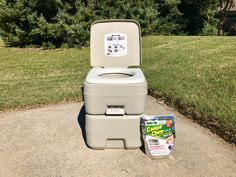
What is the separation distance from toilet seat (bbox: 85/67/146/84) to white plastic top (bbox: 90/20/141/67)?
0.22 m

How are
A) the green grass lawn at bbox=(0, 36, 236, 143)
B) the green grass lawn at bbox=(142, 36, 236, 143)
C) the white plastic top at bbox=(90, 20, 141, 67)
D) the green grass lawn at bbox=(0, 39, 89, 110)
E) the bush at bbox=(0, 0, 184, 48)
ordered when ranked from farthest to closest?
the bush at bbox=(0, 0, 184, 48), the green grass lawn at bbox=(0, 39, 89, 110), the green grass lawn at bbox=(0, 36, 236, 143), the green grass lawn at bbox=(142, 36, 236, 143), the white plastic top at bbox=(90, 20, 141, 67)

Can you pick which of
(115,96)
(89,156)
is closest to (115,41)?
(115,96)

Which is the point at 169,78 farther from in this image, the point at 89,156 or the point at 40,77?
the point at 40,77

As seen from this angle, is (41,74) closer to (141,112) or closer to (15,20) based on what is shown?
(141,112)

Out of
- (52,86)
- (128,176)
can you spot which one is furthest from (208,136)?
(52,86)

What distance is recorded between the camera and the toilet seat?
3275mm

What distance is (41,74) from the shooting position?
764 cm

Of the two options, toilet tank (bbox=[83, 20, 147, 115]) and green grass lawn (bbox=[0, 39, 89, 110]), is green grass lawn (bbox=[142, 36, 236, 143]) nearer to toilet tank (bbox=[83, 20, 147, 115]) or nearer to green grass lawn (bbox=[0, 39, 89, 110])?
toilet tank (bbox=[83, 20, 147, 115])

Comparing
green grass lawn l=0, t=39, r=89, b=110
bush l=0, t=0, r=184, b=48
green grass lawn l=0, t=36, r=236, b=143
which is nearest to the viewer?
green grass lawn l=0, t=36, r=236, b=143

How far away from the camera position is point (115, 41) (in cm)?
408

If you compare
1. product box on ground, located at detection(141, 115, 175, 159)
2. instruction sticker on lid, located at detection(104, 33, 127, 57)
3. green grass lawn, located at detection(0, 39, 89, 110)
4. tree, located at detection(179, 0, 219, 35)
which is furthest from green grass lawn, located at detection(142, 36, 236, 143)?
tree, located at detection(179, 0, 219, 35)

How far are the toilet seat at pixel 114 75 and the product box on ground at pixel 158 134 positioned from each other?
45 centimetres

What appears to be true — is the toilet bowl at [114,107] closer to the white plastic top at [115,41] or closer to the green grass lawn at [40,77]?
the white plastic top at [115,41]

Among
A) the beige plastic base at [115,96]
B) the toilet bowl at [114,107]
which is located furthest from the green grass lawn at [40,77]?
the beige plastic base at [115,96]
